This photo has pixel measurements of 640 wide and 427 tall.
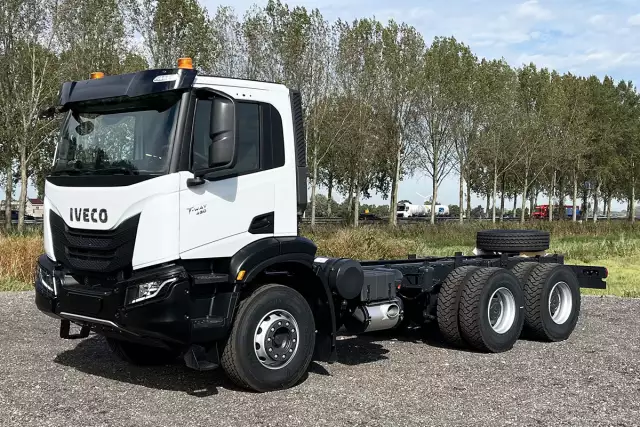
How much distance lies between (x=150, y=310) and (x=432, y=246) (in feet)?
70.8

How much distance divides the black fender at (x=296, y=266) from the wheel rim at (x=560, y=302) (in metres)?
3.82

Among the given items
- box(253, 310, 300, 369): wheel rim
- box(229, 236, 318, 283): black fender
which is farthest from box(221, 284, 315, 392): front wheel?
box(229, 236, 318, 283): black fender

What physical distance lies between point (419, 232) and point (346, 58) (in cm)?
1078

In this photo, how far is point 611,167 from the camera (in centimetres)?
5503

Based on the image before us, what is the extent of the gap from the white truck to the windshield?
0.01 metres

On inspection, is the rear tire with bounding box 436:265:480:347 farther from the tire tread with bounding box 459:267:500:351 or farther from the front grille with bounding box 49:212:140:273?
the front grille with bounding box 49:212:140:273

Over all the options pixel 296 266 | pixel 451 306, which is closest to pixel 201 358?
pixel 296 266

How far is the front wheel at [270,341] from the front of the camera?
616 centimetres

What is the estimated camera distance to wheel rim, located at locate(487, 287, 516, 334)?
849 centimetres

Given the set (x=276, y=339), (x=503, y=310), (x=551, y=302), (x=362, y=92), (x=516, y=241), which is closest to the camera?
(x=276, y=339)

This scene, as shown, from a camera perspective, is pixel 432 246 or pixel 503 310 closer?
pixel 503 310

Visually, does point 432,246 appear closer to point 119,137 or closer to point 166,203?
point 119,137

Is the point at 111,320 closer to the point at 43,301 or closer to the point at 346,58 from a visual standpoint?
the point at 43,301

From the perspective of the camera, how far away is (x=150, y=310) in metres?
5.68
